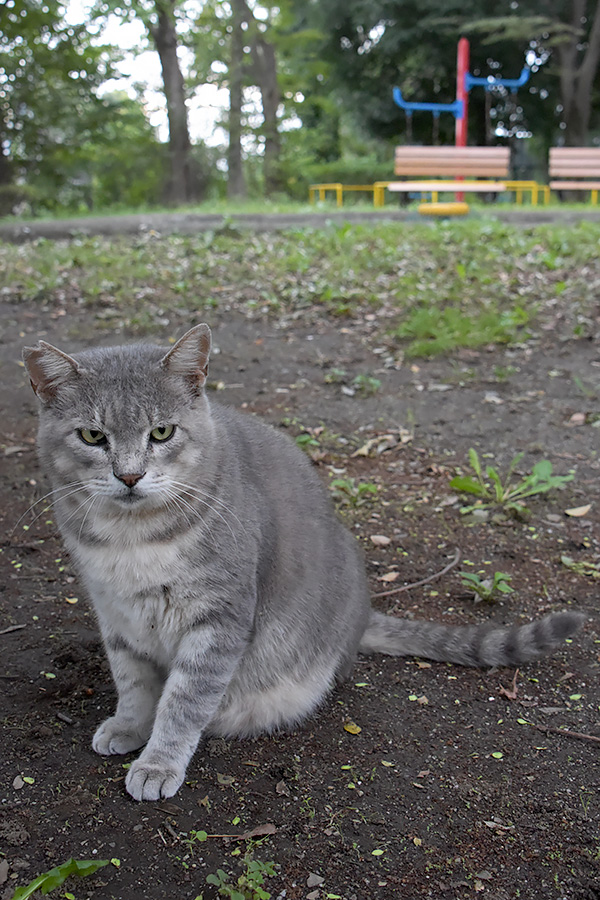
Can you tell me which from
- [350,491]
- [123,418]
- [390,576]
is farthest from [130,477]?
[350,491]

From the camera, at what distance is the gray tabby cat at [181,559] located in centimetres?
243

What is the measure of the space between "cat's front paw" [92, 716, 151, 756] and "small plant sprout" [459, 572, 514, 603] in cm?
156

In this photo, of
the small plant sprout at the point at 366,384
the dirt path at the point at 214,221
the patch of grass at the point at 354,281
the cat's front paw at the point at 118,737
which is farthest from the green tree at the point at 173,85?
the cat's front paw at the point at 118,737

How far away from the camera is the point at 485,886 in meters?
2.10

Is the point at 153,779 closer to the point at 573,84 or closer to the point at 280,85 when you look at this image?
the point at 573,84

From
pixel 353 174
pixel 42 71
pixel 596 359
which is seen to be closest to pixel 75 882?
pixel 596 359

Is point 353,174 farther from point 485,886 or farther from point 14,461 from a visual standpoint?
point 485,886

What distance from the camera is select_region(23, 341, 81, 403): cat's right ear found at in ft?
8.02

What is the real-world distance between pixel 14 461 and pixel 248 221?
787 centimetres

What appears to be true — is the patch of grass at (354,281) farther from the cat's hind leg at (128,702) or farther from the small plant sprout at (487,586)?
the cat's hind leg at (128,702)

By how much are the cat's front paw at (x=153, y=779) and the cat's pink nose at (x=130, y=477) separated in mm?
855

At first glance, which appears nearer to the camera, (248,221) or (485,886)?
(485,886)

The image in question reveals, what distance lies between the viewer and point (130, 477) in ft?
7.66

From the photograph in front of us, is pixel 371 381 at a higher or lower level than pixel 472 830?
higher
